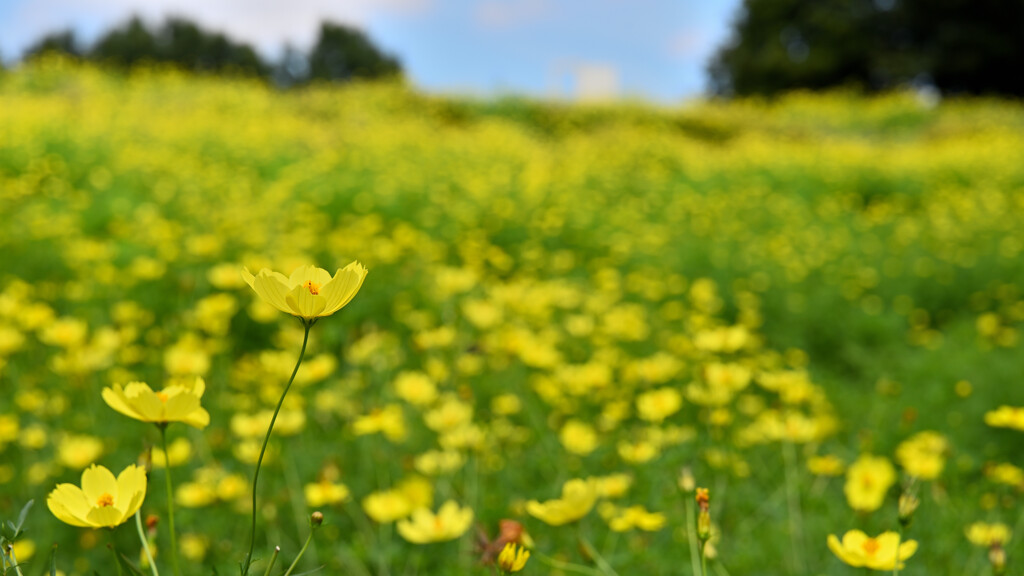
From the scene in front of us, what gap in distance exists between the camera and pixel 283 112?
34.6ft

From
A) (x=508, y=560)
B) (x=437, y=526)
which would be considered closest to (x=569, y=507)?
(x=508, y=560)

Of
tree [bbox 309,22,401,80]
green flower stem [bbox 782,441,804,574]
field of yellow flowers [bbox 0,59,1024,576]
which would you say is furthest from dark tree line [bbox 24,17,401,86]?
green flower stem [bbox 782,441,804,574]

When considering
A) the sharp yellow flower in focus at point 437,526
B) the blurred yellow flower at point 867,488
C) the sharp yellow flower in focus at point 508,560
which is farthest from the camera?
the blurred yellow flower at point 867,488

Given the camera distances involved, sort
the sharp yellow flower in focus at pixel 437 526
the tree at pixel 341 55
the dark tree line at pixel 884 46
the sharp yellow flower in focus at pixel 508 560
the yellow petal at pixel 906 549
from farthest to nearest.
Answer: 1. the tree at pixel 341 55
2. the dark tree line at pixel 884 46
3. the sharp yellow flower in focus at pixel 437 526
4. the yellow petal at pixel 906 549
5. the sharp yellow flower in focus at pixel 508 560

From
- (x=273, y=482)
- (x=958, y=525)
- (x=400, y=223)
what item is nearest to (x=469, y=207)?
(x=400, y=223)

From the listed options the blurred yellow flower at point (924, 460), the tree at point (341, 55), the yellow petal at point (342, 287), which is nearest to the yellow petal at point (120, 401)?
the yellow petal at point (342, 287)

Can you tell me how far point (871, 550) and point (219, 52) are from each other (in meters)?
34.8

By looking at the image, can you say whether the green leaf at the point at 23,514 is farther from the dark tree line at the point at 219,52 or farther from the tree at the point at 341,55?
the tree at the point at 341,55

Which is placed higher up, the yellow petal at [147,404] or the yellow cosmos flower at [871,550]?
the yellow petal at [147,404]

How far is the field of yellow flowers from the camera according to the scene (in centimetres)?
133

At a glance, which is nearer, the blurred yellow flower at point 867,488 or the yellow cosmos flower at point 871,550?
the yellow cosmos flower at point 871,550

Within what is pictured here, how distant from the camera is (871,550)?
729 mm

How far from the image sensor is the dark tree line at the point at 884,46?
70.8 feet

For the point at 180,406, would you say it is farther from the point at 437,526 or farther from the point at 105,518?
the point at 437,526
